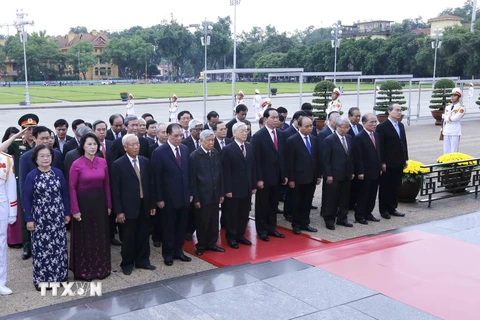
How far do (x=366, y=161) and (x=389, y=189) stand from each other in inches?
32.7

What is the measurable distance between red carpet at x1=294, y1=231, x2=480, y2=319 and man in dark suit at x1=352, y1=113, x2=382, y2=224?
94 cm

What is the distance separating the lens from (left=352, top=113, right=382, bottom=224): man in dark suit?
7.82m

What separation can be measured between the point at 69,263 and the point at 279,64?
72455 millimetres

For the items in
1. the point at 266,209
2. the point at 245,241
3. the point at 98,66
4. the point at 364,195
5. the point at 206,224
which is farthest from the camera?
the point at 98,66

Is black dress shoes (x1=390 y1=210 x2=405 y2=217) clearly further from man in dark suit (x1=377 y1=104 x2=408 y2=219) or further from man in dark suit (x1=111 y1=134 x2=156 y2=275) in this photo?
man in dark suit (x1=111 y1=134 x2=156 y2=275)

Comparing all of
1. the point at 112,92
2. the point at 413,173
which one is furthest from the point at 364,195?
the point at 112,92

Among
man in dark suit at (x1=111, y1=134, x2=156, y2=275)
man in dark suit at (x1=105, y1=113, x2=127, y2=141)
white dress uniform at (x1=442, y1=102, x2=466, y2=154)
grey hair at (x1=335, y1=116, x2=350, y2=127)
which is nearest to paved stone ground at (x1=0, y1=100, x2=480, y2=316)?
man in dark suit at (x1=111, y1=134, x2=156, y2=275)

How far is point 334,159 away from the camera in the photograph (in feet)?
24.8

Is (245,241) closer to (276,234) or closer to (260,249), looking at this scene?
(260,249)

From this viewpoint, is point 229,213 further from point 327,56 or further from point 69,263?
point 327,56

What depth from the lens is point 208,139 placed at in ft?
20.7

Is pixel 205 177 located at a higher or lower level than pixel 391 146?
lower

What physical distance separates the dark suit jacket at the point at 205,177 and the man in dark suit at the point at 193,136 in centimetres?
106

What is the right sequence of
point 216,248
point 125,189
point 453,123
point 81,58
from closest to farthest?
point 125,189
point 216,248
point 453,123
point 81,58
